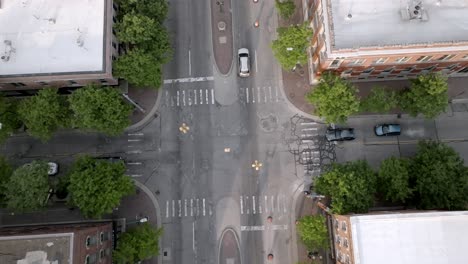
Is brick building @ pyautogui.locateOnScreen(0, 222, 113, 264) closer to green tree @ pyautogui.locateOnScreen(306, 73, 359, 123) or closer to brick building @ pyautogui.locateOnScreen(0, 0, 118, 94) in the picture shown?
brick building @ pyautogui.locateOnScreen(0, 0, 118, 94)

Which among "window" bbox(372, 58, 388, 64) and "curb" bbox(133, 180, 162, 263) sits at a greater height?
"window" bbox(372, 58, 388, 64)

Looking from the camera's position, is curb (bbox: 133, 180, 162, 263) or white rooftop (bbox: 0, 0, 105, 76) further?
curb (bbox: 133, 180, 162, 263)

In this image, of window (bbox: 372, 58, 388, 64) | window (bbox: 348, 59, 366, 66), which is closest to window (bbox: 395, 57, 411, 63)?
window (bbox: 372, 58, 388, 64)

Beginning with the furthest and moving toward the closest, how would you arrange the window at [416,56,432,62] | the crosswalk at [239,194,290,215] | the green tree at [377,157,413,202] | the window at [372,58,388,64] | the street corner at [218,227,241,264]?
the crosswalk at [239,194,290,215] → the street corner at [218,227,241,264] → the window at [372,58,388,64] → the window at [416,56,432,62] → the green tree at [377,157,413,202]

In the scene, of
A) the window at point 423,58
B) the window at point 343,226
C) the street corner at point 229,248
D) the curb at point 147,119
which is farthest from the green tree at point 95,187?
the window at point 423,58

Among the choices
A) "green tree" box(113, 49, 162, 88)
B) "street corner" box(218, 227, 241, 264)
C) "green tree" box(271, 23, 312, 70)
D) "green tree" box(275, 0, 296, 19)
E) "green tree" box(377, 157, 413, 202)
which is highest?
"green tree" box(275, 0, 296, 19)

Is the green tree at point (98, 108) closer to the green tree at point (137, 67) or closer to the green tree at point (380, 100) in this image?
the green tree at point (137, 67)
